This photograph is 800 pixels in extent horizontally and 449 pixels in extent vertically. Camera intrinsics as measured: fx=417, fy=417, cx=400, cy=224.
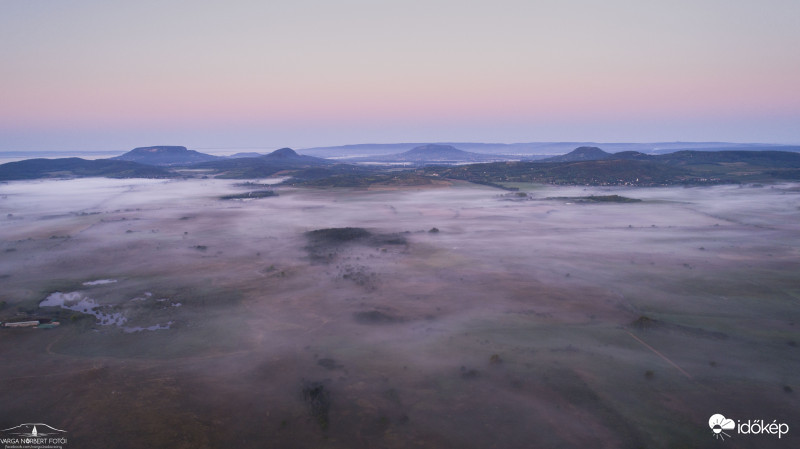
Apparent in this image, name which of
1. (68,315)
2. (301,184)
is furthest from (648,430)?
(301,184)

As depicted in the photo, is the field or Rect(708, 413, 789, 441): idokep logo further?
the field

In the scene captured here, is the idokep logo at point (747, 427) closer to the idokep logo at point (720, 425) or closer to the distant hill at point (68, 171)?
the idokep logo at point (720, 425)

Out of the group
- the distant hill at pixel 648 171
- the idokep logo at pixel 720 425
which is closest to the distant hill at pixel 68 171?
the distant hill at pixel 648 171

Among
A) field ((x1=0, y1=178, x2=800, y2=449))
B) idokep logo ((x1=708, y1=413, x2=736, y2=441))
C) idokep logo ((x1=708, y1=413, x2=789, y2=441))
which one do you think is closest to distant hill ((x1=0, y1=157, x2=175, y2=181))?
field ((x1=0, y1=178, x2=800, y2=449))

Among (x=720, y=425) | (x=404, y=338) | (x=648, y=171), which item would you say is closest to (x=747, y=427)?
(x=720, y=425)

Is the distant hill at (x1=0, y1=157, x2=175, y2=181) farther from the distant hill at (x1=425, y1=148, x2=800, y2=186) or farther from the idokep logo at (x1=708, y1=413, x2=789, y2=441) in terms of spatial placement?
the idokep logo at (x1=708, y1=413, x2=789, y2=441)

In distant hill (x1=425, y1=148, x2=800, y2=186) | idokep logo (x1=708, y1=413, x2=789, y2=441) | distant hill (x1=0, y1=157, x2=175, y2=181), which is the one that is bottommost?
idokep logo (x1=708, y1=413, x2=789, y2=441)

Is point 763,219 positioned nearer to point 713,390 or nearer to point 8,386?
point 713,390
